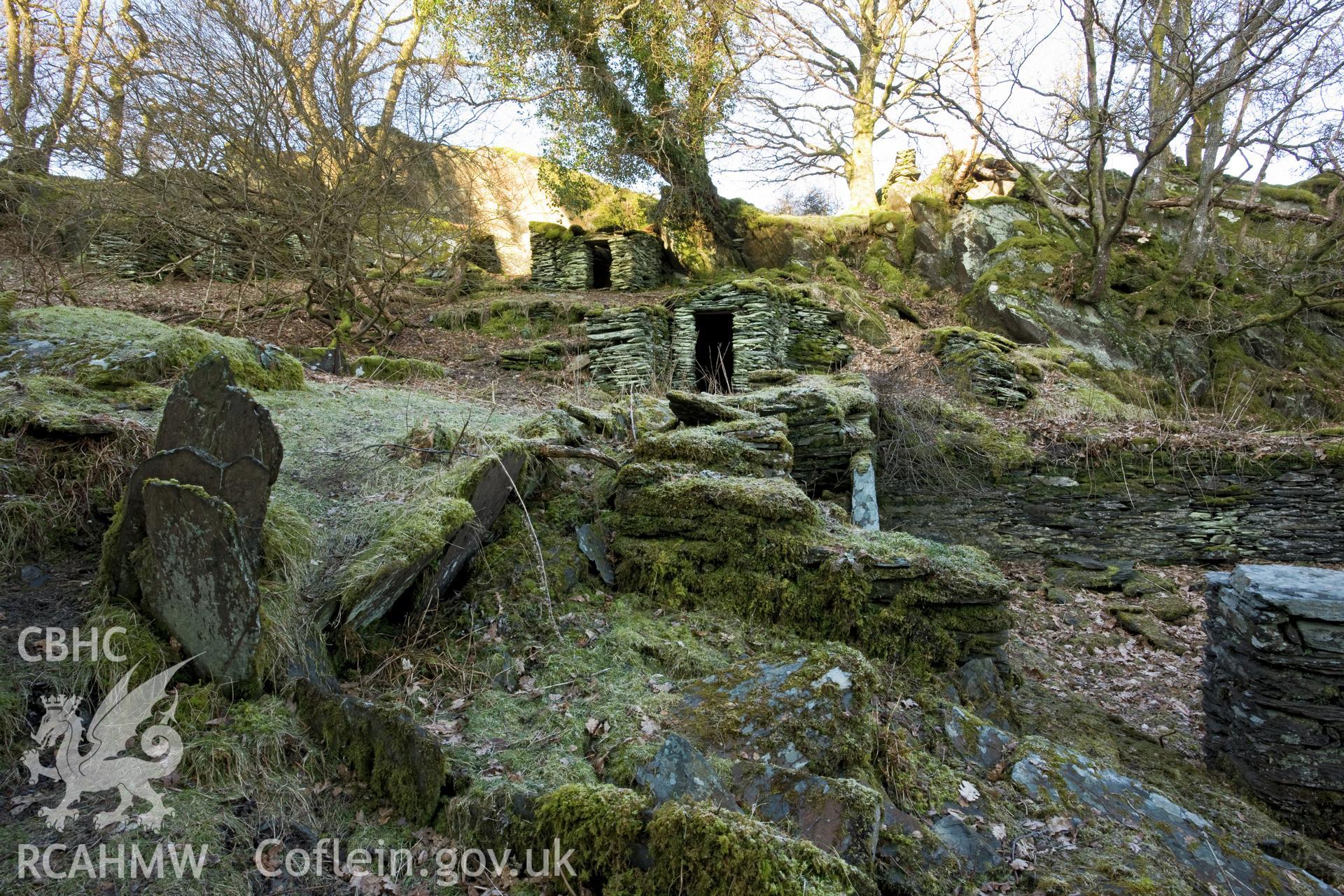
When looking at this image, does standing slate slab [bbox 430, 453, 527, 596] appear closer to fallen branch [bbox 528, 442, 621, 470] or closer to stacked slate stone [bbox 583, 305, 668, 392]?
fallen branch [bbox 528, 442, 621, 470]

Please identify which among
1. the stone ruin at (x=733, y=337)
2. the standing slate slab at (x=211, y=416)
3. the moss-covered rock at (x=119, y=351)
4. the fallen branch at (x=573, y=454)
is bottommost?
the fallen branch at (x=573, y=454)

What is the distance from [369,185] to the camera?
9406mm

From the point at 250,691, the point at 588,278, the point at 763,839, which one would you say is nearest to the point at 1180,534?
the point at 763,839

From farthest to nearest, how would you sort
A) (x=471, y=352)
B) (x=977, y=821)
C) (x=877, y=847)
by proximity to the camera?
(x=471, y=352), (x=977, y=821), (x=877, y=847)

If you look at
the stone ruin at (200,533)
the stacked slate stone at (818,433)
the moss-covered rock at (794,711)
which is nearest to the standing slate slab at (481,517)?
the stone ruin at (200,533)

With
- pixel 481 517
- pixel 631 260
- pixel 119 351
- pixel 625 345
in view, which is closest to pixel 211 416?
pixel 481 517

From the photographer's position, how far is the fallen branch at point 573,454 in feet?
15.2

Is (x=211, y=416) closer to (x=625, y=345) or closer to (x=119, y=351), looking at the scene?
(x=119, y=351)

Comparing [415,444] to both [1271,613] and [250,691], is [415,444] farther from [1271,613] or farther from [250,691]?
[1271,613]

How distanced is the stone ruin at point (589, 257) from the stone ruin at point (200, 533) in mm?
15049

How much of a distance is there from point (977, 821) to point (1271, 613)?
2.71m

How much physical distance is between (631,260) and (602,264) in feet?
4.23

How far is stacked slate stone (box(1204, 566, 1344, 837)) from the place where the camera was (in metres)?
3.87

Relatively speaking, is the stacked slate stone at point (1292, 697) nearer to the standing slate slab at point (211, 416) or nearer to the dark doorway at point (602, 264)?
the standing slate slab at point (211, 416)
